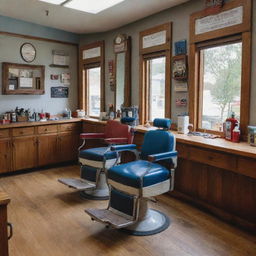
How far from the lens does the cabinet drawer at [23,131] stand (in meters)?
4.32

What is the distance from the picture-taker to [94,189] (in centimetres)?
364

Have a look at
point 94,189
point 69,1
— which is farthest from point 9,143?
point 69,1

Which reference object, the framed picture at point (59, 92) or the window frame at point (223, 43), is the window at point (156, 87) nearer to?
the window frame at point (223, 43)

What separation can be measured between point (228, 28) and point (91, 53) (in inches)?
114

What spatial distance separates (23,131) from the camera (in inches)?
174

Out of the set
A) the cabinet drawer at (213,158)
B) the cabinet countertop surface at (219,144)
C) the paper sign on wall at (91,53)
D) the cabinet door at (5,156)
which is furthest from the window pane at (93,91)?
the cabinet drawer at (213,158)

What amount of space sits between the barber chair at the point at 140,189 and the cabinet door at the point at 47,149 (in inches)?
89.3

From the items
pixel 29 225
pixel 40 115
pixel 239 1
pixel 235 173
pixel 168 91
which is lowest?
pixel 29 225

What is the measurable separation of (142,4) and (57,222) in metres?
Answer: 2.92

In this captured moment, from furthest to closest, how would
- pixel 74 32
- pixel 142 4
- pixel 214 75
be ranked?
pixel 74 32
pixel 142 4
pixel 214 75

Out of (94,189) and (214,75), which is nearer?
(214,75)

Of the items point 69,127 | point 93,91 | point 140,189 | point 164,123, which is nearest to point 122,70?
point 93,91

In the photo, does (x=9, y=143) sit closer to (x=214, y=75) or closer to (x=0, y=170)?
(x=0, y=170)

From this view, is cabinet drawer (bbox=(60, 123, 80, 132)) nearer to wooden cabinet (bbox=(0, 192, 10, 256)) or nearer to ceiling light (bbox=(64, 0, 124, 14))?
ceiling light (bbox=(64, 0, 124, 14))
